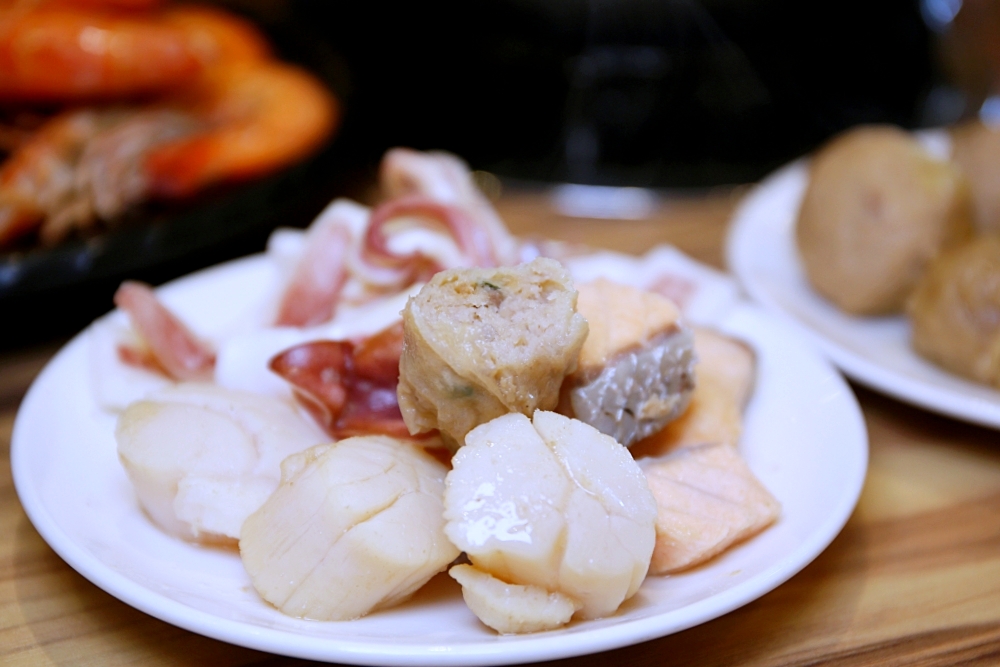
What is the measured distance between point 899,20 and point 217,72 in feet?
7.66

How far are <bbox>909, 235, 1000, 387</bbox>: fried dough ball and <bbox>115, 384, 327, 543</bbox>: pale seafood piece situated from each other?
1.10 metres

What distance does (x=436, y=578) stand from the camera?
108 centimetres

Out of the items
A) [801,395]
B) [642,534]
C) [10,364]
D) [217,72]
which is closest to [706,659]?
[642,534]

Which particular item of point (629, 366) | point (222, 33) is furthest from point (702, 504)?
point (222, 33)

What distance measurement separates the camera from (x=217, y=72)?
2541 mm

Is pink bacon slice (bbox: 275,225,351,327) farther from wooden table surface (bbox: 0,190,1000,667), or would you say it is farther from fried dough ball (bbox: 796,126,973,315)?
fried dough ball (bbox: 796,126,973,315)

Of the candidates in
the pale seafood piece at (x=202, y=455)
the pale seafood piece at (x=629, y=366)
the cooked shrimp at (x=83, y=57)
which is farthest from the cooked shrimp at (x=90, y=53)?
the pale seafood piece at (x=629, y=366)

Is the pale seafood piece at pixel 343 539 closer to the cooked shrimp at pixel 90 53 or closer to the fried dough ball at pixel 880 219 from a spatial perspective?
the fried dough ball at pixel 880 219

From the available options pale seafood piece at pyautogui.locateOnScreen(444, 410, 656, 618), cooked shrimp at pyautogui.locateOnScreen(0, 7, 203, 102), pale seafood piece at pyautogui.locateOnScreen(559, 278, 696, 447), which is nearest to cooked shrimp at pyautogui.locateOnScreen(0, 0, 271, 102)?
cooked shrimp at pyautogui.locateOnScreen(0, 7, 203, 102)

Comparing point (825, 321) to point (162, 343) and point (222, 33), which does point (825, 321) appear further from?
point (222, 33)

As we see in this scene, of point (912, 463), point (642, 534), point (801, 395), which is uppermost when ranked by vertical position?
point (642, 534)

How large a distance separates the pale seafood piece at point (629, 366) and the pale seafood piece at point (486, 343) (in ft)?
0.23

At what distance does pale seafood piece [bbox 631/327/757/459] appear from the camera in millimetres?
1284

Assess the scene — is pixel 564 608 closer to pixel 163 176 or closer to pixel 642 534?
pixel 642 534
